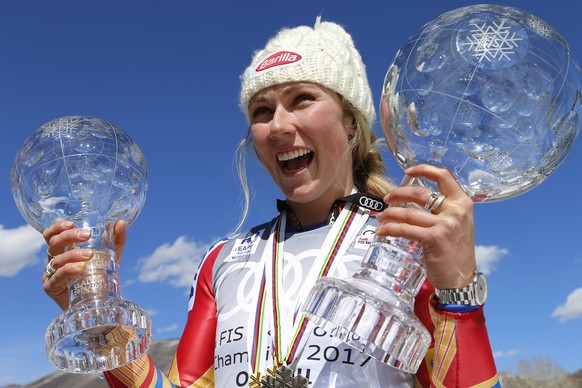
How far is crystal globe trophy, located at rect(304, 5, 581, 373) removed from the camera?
2.16m

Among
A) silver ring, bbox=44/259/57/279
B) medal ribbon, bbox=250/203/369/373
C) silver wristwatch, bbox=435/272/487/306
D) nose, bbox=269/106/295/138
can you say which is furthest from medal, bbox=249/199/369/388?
silver ring, bbox=44/259/57/279

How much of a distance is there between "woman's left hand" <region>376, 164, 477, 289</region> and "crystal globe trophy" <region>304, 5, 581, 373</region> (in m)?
0.08

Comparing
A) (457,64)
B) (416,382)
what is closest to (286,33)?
(457,64)

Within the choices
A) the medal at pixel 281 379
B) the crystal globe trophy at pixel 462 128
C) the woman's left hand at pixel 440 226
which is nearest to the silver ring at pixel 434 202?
the woman's left hand at pixel 440 226

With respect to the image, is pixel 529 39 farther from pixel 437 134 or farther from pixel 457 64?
pixel 437 134

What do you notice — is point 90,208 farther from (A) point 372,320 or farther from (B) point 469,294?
(B) point 469,294

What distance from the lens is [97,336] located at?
8.60ft

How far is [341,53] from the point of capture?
3770mm

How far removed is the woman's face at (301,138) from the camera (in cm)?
331

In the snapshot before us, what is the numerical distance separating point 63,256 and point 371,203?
148cm

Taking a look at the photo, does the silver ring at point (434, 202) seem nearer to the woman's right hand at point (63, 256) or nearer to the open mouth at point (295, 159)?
the open mouth at point (295, 159)

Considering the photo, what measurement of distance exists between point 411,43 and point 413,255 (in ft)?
2.52

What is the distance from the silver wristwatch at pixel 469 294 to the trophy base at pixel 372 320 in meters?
0.17

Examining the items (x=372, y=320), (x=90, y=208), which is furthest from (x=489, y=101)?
(x=90, y=208)
